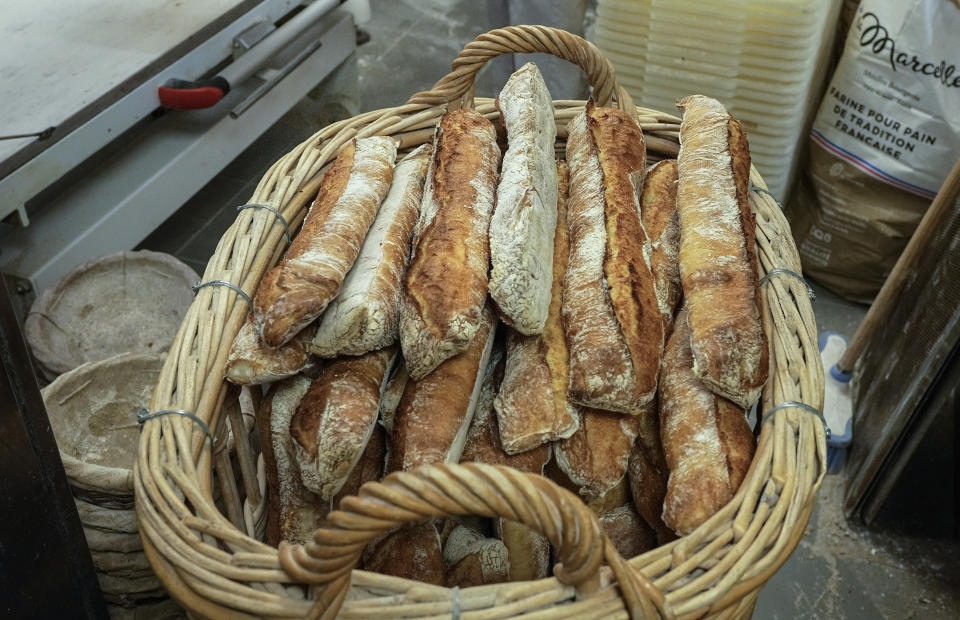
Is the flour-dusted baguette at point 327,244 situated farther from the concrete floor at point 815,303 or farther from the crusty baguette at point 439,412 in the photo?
the concrete floor at point 815,303

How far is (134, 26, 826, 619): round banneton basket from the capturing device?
2.60 ft

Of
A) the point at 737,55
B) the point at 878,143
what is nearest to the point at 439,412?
the point at 737,55

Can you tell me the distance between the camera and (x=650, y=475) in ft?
4.16

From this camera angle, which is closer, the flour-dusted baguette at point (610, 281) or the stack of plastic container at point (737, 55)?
the flour-dusted baguette at point (610, 281)

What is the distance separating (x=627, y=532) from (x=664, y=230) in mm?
576

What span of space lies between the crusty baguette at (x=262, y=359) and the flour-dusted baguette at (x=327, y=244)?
0.13 feet

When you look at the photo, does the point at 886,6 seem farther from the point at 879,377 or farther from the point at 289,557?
the point at 289,557

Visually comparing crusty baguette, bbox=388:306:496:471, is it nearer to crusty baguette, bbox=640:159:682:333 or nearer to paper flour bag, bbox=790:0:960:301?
crusty baguette, bbox=640:159:682:333

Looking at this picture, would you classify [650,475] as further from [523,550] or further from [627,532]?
[523,550]

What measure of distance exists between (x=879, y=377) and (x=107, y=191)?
2.19m

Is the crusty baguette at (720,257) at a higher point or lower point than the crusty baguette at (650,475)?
higher

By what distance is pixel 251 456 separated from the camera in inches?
54.4

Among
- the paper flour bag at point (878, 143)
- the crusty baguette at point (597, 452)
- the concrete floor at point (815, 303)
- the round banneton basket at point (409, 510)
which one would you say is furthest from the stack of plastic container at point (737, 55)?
the crusty baguette at point (597, 452)

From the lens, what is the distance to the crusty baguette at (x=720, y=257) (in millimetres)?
1197
